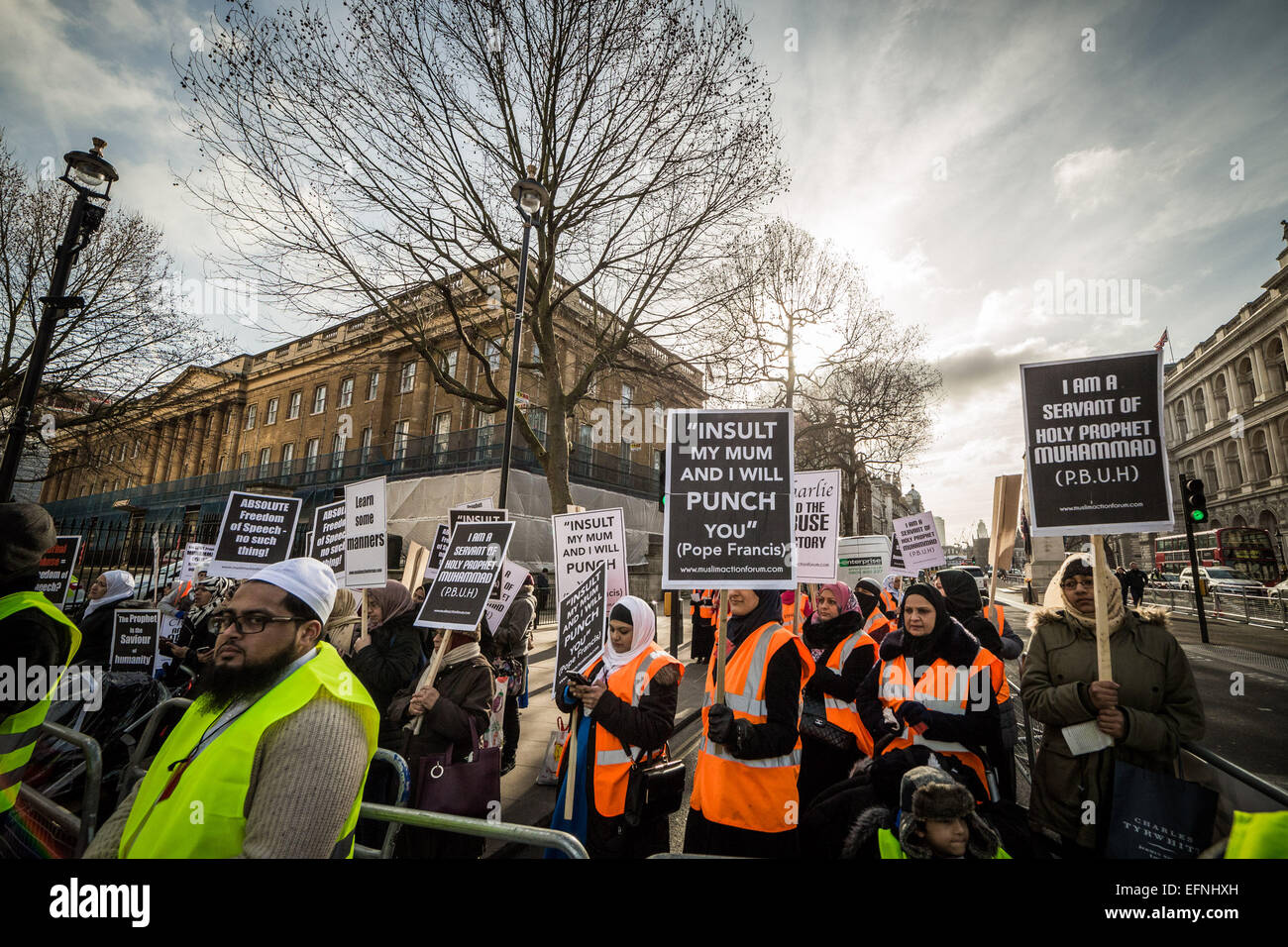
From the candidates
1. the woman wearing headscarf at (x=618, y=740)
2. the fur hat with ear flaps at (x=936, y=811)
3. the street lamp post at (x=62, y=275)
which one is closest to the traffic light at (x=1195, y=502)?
the fur hat with ear flaps at (x=936, y=811)

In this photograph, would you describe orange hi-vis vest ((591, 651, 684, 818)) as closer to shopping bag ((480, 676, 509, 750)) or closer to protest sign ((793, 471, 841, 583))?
shopping bag ((480, 676, 509, 750))

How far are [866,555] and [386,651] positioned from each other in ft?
29.8

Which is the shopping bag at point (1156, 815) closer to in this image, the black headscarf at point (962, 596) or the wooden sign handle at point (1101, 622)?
the wooden sign handle at point (1101, 622)

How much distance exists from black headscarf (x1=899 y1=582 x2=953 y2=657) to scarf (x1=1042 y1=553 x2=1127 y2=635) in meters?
0.52

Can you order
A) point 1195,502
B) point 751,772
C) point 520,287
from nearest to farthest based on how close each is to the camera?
point 751,772
point 520,287
point 1195,502

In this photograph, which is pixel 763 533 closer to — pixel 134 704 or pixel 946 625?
pixel 946 625

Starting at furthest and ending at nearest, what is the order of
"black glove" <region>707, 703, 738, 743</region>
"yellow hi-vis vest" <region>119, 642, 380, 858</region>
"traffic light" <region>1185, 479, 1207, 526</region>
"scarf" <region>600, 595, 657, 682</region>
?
"traffic light" <region>1185, 479, 1207, 526</region> < "scarf" <region>600, 595, 657, 682</region> < "black glove" <region>707, 703, 738, 743</region> < "yellow hi-vis vest" <region>119, 642, 380, 858</region>

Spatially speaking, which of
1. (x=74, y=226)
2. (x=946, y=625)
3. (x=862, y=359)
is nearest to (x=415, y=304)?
(x=74, y=226)

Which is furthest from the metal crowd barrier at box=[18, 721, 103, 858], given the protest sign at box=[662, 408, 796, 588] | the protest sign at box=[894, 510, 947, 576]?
the protest sign at box=[894, 510, 947, 576]

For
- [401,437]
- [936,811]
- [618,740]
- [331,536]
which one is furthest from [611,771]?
[401,437]

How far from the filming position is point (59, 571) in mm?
6516

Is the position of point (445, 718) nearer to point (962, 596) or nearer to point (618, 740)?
point (618, 740)

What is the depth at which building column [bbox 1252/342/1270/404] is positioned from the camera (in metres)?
38.4
